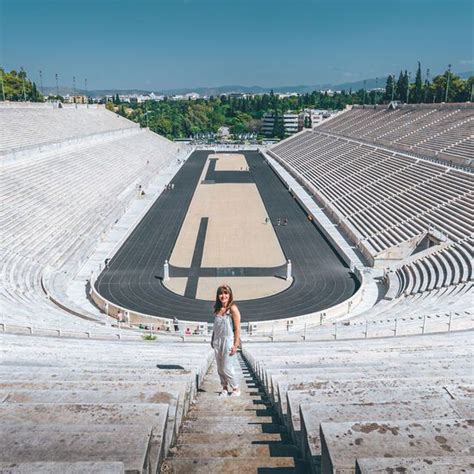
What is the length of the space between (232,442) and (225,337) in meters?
2.38

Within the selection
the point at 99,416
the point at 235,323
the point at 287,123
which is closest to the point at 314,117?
the point at 287,123

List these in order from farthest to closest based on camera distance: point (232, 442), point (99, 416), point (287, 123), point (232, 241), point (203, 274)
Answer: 1. point (287, 123)
2. point (232, 241)
3. point (203, 274)
4. point (232, 442)
5. point (99, 416)

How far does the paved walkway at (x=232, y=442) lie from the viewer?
3.51m

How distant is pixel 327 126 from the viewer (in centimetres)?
8219

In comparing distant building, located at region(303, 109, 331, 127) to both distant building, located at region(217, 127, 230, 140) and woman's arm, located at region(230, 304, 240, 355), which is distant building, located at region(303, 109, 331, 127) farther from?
woman's arm, located at region(230, 304, 240, 355)

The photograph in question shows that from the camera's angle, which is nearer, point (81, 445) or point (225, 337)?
point (81, 445)

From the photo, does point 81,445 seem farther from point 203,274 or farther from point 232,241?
point 232,241

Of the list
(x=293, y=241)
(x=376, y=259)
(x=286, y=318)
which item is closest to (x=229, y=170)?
(x=293, y=241)

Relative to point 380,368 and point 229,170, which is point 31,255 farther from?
point 229,170

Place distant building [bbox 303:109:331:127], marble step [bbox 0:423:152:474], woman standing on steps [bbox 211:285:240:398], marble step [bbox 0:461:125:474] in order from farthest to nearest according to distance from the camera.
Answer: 1. distant building [bbox 303:109:331:127]
2. woman standing on steps [bbox 211:285:240:398]
3. marble step [bbox 0:423:152:474]
4. marble step [bbox 0:461:125:474]

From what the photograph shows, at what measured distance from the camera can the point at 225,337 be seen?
21.1ft

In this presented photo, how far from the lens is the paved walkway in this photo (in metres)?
3.51

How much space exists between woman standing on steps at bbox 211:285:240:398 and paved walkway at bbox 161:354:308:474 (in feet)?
1.09

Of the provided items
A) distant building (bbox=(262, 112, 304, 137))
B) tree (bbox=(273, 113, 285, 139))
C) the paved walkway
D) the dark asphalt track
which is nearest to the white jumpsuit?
the paved walkway
